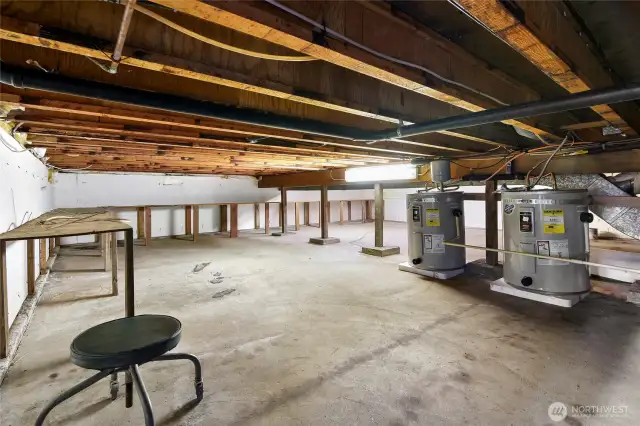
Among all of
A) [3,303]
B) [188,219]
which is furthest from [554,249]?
[188,219]

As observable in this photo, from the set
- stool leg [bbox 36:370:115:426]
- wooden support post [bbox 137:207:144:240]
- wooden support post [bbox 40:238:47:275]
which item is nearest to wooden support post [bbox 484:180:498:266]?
stool leg [bbox 36:370:115:426]

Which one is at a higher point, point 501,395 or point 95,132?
point 95,132

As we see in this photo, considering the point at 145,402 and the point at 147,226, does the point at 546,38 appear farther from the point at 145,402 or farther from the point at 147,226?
the point at 147,226

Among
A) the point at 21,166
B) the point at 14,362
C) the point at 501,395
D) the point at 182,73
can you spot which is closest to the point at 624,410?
the point at 501,395

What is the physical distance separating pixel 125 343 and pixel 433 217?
3.30 m

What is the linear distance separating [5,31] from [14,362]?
6.46ft

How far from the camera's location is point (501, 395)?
160 centimetres

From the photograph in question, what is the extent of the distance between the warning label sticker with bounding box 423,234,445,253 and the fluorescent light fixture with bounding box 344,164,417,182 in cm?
98

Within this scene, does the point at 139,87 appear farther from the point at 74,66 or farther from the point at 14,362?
the point at 14,362

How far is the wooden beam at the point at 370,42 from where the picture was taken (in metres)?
0.85

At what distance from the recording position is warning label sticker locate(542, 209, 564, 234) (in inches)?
110

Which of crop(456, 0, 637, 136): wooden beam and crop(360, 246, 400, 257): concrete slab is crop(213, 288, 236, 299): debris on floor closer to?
crop(360, 246, 400, 257): concrete slab

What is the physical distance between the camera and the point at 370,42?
3.66 ft

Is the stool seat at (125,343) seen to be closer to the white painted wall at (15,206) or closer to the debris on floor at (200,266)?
the white painted wall at (15,206)
